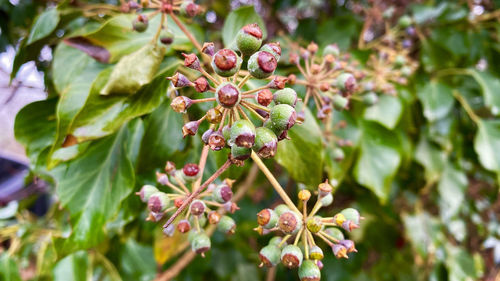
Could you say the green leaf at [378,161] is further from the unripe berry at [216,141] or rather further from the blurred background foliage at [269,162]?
the unripe berry at [216,141]

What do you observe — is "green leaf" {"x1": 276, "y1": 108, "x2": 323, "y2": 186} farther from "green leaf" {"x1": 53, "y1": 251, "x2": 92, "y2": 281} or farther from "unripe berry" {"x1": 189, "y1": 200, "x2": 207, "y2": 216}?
"green leaf" {"x1": 53, "y1": 251, "x2": 92, "y2": 281}

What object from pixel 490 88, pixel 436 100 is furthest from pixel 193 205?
pixel 490 88

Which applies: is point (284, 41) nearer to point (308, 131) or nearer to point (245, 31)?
point (308, 131)

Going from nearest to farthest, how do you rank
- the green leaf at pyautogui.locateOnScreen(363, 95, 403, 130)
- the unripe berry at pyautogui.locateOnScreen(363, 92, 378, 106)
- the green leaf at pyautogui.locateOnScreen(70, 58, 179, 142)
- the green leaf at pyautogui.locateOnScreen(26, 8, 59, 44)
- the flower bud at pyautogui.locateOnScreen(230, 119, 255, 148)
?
the flower bud at pyautogui.locateOnScreen(230, 119, 255, 148) → the green leaf at pyautogui.locateOnScreen(70, 58, 179, 142) → the green leaf at pyautogui.locateOnScreen(26, 8, 59, 44) → the unripe berry at pyautogui.locateOnScreen(363, 92, 378, 106) → the green leaf at pyautogui.locateOnScreen(363, 95, 403, 130)

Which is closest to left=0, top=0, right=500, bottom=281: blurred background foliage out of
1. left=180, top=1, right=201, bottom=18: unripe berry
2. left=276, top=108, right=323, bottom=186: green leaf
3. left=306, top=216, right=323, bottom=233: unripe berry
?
left=276, top=108, right=323, bottom=186: green leaf

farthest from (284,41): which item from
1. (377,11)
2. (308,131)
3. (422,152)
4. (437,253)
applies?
(437,253)
